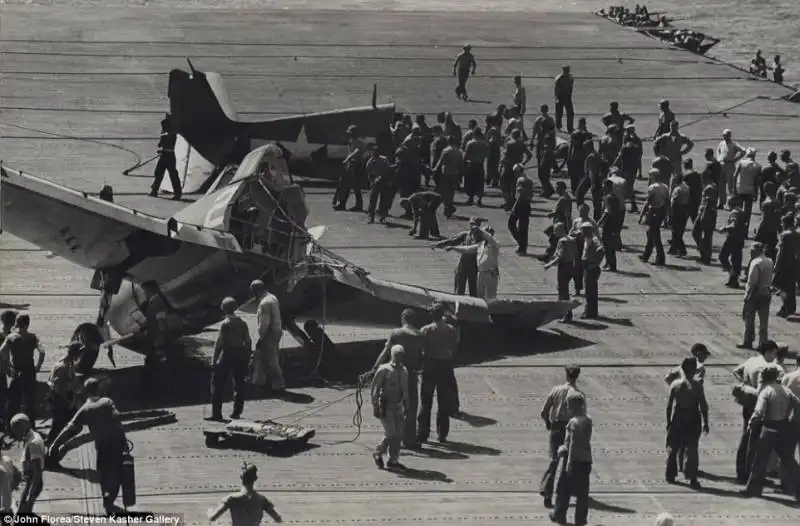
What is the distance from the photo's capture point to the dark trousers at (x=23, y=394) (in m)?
21.2

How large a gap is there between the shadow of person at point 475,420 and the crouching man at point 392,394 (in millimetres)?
2528

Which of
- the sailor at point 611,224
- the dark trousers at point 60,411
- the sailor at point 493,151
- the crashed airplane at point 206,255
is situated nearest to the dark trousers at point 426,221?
the sailor at point 611,224

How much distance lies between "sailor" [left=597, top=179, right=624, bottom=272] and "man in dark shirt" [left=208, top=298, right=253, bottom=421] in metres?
9.17

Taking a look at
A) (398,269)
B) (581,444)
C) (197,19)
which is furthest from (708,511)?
(197,19)

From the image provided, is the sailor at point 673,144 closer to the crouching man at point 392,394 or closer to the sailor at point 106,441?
the crouching man at point 392,394

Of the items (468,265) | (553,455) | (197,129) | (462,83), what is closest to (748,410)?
(553,455)

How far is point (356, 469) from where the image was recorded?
21.1m

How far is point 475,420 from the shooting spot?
2342cm

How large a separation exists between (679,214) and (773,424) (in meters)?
12.4

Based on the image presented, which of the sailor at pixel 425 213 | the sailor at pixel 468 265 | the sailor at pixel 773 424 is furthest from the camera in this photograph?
the sailor at pixel 425 213

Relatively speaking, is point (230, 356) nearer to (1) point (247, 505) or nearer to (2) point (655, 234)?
(1) point (247, 505)

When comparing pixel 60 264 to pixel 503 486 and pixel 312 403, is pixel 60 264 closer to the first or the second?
pixel 312 403

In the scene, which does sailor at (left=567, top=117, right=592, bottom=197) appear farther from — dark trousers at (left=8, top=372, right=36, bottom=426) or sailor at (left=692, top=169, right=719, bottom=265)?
dark trousers at (left=8, top=372, right=36, bottom=426)

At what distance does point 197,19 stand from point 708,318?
31.9 meters
